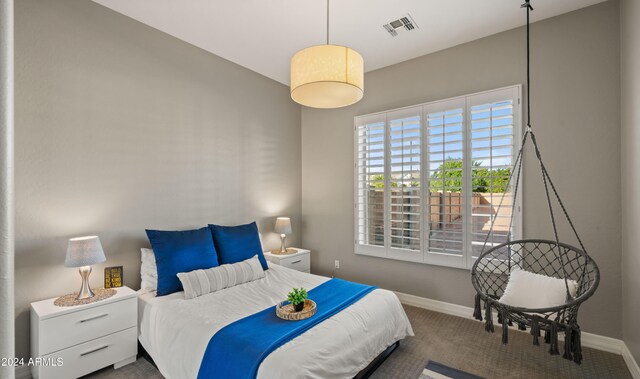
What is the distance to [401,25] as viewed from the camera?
9.95 ft

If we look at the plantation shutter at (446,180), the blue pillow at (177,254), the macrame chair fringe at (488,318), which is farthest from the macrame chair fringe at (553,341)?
the blue pillow at (177,254)

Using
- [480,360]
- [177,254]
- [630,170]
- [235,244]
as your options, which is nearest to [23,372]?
[177,254]

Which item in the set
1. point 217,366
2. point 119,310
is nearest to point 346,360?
point 217,366

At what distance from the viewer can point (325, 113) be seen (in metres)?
4.55

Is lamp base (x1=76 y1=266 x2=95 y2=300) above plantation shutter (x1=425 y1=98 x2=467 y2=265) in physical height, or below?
below

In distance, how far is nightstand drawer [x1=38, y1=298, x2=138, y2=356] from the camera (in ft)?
6.98

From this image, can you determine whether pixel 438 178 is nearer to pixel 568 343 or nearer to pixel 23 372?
pixel 568 343

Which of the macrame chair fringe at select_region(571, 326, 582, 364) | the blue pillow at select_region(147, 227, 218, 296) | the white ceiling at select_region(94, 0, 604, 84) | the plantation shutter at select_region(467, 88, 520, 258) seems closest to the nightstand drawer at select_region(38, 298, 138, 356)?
the blue pillow at select_region(147, 227, 218, 296)

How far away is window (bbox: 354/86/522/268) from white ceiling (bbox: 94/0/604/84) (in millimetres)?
681

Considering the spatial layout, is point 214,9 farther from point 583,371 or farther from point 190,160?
point 583,371

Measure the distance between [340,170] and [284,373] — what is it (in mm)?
3067

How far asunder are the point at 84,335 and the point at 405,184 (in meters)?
3.35

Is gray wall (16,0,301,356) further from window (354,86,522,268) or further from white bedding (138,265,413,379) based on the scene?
window (354,86,522,268)

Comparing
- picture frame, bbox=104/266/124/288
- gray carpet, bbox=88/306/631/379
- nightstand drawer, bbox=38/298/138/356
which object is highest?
picture frame, bbox=104/266/124/288
